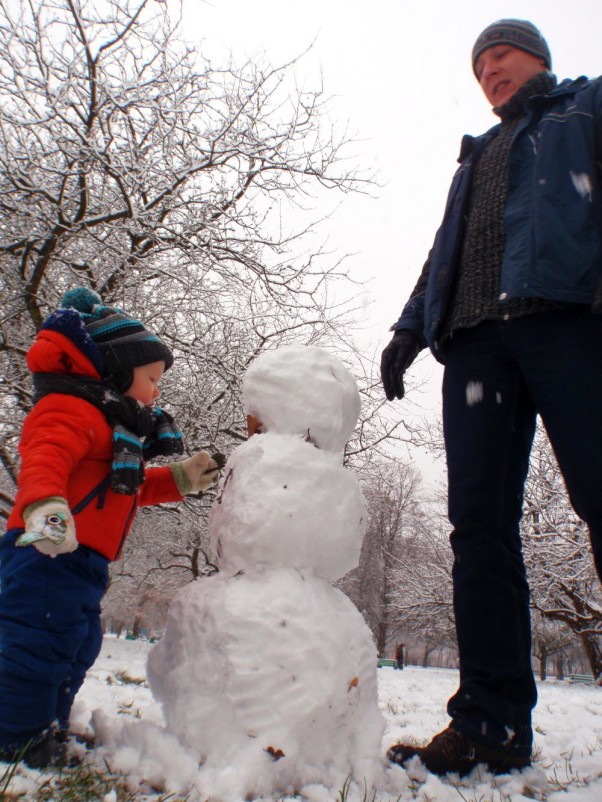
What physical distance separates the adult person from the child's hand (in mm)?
1122

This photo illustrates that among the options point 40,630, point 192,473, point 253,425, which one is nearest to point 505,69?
point 253,425

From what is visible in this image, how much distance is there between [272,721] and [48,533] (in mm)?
736

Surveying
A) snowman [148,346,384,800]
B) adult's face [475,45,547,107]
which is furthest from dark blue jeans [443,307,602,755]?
adult's face [475,45,547,107]

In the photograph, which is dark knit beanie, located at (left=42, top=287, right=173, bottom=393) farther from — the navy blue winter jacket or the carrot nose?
the navy blue winter jacket

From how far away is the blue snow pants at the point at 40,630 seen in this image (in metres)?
1.38

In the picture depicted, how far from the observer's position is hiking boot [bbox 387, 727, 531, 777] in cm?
150

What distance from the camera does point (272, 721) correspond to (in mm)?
1357

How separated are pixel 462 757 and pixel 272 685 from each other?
0.60m

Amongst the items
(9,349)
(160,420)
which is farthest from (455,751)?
(9,349)

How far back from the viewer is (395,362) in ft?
6.95

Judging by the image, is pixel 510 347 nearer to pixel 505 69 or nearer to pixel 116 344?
pixel 505 69

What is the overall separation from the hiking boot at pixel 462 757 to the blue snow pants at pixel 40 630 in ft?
3.22

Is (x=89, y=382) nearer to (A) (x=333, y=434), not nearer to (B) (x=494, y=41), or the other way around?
(A) (x=333, y=434)

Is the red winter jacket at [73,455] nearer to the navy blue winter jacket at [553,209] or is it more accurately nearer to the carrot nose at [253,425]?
the carrot nose at [253,425]
